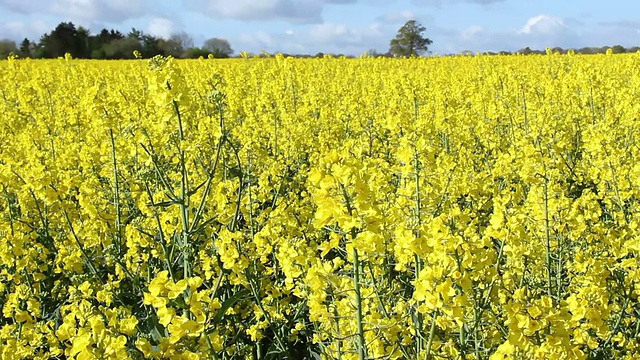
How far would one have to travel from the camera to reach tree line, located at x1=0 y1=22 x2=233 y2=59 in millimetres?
34625

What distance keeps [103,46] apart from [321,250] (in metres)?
36.3

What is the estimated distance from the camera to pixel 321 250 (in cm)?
379

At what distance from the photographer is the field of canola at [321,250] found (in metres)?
1.90

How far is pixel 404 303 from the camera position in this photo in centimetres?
237

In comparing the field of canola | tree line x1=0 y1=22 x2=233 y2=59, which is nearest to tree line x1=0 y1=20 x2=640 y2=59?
tree line x1=0 y1=22 x2=233 y2=59

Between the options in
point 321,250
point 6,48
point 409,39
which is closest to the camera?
point 321,250

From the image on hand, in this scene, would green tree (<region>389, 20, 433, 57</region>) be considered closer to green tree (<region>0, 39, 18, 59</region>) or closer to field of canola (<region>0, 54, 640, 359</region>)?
green tree (<region>0, 39, 18, 59</region>)

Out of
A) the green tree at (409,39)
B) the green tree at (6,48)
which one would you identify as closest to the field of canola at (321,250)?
the green tree at (6,48)

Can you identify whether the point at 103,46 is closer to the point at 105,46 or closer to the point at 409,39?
the point at 105,46

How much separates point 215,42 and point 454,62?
20.1 meters

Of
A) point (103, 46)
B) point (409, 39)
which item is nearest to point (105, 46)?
Answer: point (103, 46)

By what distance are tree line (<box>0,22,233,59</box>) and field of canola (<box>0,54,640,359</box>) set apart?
29931 millimetres

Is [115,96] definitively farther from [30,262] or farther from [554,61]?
[554,61]

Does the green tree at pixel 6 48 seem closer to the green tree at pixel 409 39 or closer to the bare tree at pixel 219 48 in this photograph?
the bare tree at pixel 219 48
